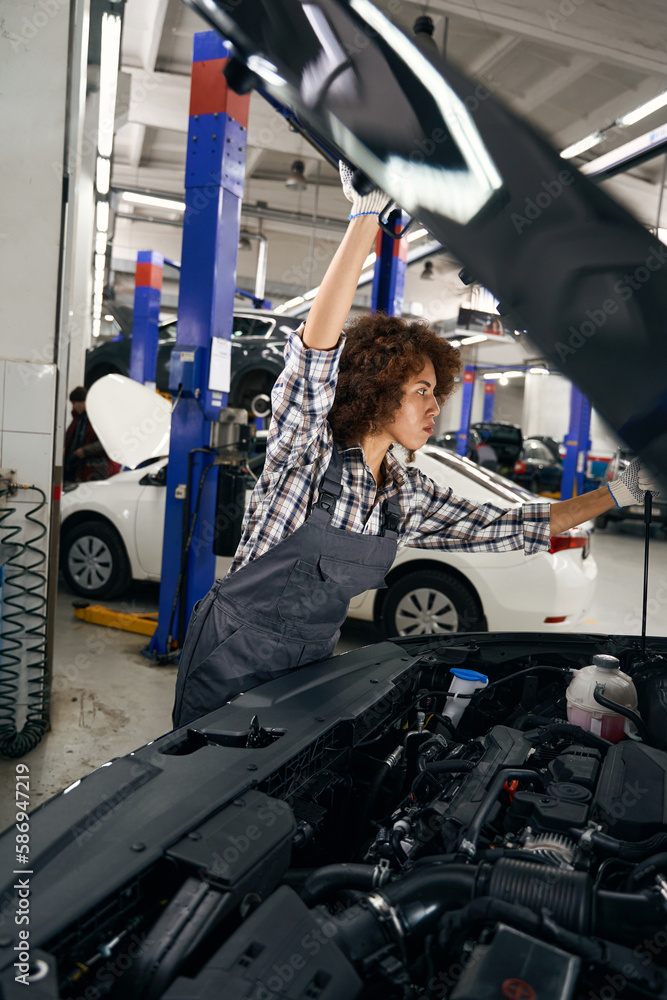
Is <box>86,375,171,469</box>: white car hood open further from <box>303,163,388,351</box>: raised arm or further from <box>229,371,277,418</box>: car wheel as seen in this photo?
<box>229,371,277,418</box>: car wheel

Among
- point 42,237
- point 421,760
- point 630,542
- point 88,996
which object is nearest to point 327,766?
point 421,760

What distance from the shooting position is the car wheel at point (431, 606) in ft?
13.8

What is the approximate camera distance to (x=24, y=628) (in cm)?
297

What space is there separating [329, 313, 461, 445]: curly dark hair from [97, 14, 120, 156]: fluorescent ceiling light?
4.33m

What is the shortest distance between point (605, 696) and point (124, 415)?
3.60m

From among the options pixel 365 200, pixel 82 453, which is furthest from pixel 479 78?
pixel 82 453

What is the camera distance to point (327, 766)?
138 centimetres

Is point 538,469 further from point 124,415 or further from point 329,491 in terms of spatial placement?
point 329,491

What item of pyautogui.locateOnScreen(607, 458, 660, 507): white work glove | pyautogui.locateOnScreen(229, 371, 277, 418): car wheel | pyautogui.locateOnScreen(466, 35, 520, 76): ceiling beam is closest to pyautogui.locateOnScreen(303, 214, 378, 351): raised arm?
pyautogui.locateOnScreen(607, 458, 660, 507): white work glove

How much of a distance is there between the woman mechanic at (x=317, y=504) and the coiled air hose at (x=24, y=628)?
1.54 metres

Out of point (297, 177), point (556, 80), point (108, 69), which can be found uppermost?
point (556, 80)

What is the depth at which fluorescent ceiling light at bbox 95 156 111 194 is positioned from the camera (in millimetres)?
7684

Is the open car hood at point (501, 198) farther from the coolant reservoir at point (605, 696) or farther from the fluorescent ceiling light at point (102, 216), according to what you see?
the fluorescent ceiling light at point (102, 216)

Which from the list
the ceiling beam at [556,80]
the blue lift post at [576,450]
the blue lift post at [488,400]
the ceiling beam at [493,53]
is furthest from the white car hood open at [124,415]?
the blue lift post at [488,400]
